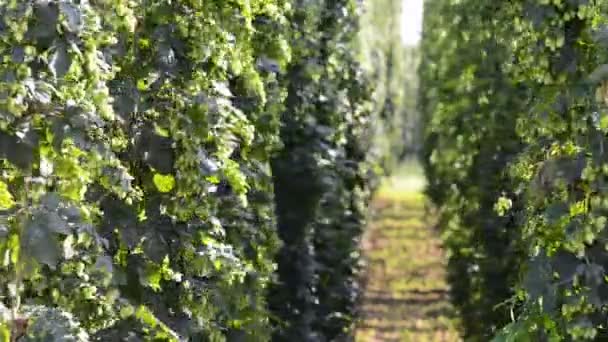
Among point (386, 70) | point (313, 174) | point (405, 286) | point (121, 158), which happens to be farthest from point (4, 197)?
point (386, 70)

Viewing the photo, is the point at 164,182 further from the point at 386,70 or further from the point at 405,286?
the point at 386,70

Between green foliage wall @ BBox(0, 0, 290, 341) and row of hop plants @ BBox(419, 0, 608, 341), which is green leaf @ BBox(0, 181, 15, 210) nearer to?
green foliage wall @ BBox(0, 0, 290, 341)

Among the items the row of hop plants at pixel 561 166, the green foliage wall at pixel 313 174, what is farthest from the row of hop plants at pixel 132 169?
the green foliage wall at pixel 313 174

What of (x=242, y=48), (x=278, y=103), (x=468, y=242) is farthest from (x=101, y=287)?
(x=468, y=242)

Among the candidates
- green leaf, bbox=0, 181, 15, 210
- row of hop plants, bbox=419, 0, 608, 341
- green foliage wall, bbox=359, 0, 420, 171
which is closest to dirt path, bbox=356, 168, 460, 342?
green foliage wall, bbox=359, 0, 420, 171

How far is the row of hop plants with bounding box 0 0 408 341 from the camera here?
2791 mm

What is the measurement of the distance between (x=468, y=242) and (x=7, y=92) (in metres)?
8.71

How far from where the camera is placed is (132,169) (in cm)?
374

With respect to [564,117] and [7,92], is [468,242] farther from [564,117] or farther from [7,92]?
[7,92]

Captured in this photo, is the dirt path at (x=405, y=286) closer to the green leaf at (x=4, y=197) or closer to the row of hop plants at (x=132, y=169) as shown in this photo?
the row of hop plants at (x=132, y=169)

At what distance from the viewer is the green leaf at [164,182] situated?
3.74 meters

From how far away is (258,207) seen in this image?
5918 millimetres

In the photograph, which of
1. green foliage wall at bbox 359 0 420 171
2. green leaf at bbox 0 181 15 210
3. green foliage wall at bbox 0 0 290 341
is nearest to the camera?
green foliage wall at bbox 0 0 290 341

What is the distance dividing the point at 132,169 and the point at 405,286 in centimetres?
1364
